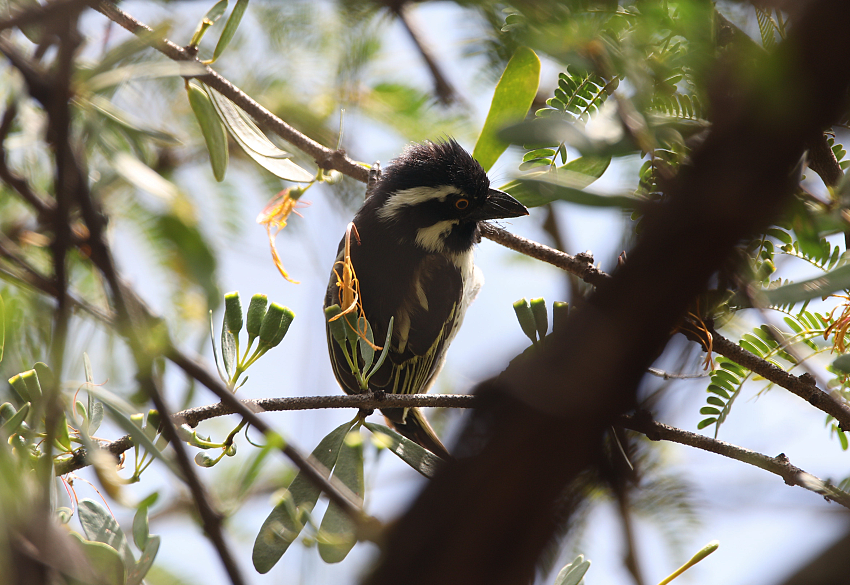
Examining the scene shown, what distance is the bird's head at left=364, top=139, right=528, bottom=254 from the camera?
2807 millimetres

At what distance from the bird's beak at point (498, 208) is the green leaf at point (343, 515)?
156cm

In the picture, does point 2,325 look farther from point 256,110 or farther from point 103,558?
point 256,110

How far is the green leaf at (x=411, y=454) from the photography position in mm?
1556

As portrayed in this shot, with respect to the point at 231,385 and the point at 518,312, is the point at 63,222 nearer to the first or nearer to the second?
the point at 231,385

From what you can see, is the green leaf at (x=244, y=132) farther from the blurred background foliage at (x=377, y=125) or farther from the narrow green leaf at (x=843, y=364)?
the narrow green leaf at (x=843, y=364)

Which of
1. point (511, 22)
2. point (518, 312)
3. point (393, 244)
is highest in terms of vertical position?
point (393, 244)

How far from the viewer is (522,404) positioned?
81 centimetres

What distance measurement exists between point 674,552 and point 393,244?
189cm

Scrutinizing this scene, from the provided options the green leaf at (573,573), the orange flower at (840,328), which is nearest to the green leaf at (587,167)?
the orange flower at (840,328)

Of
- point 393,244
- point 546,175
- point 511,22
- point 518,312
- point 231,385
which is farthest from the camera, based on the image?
point 393,244

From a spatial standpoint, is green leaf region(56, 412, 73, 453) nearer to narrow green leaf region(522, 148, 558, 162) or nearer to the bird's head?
narrow green leaf region(522, 148, 558, 162)

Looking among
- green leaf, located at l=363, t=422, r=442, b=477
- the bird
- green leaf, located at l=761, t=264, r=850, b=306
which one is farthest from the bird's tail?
green leaf, located at l=761, t=264, r=850, b=306

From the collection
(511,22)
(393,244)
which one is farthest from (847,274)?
(393,244)

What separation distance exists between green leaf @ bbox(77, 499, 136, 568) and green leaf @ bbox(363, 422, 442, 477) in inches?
23.8
